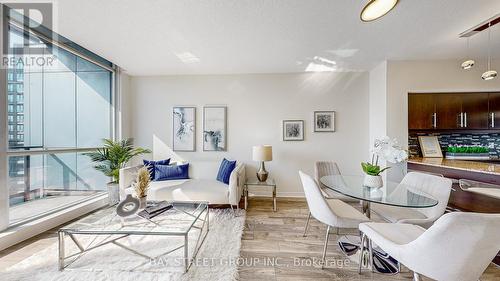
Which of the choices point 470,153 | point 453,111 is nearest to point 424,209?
point 470,153

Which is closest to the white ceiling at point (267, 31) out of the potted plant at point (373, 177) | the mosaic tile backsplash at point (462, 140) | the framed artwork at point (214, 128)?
the framed artwork at point (214, 128)

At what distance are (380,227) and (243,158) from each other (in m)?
2.69

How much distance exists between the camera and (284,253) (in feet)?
6.76

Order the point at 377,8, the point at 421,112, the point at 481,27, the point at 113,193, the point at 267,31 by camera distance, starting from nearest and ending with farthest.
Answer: the point at 377,8
the point at 481,27
the point at 267,31
the point at 113,193
the point at 421,112

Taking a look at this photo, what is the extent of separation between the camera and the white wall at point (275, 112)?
153 inches

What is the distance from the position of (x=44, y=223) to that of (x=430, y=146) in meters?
5.93

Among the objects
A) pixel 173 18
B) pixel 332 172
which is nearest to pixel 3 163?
pixel 173 18

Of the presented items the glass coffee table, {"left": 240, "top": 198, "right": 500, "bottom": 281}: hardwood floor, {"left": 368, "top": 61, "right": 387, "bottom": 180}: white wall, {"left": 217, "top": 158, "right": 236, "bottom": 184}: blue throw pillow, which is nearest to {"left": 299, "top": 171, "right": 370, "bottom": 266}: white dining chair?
{"left": 240, "top": 198, "right": 500, "bottom": 281}: hardwood floor

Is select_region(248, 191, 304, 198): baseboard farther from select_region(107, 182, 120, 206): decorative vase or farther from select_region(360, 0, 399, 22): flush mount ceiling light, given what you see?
select_region(360, 0, 399, 22): flush mount ceiling light

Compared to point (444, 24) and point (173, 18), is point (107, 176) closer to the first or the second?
point (173, 18)

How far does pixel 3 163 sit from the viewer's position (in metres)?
2.13

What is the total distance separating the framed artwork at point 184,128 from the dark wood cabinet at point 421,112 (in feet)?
13.0

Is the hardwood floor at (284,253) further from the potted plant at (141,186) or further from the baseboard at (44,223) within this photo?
the potted plant at (141,186)

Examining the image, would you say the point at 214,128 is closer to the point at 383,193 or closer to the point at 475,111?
the point at 383,193
